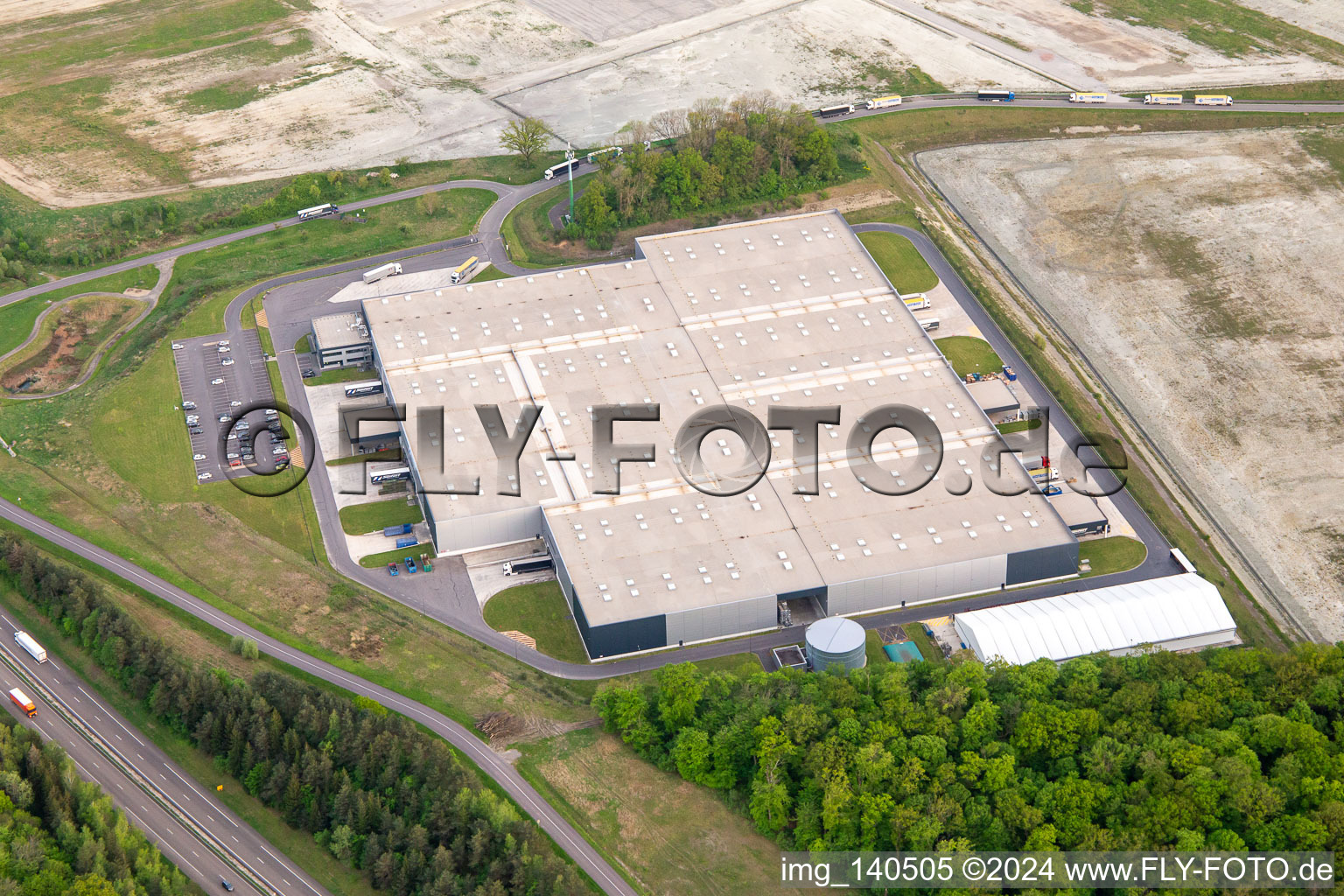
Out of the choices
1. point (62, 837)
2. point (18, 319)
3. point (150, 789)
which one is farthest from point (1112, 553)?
point (18, 319)

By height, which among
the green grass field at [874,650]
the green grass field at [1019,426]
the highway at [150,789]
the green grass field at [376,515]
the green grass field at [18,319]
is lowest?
the highway at [150,789]

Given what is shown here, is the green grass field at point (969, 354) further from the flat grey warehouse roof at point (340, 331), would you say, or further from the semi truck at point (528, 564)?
the flat grey warehouse roof at point (340, 331)

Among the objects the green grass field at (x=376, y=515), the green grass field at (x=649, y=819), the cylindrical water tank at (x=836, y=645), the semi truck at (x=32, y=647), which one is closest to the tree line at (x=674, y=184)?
the green grass field at (x=376, y=515)

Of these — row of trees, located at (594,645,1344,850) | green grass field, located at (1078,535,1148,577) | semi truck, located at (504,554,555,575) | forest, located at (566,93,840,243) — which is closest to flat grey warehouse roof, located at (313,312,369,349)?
forest, located at (566,93,840,243)

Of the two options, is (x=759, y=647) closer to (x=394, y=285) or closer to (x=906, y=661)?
(x=906, y=661)

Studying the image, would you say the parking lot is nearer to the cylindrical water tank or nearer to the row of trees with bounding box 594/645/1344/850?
the row of trees with bounding box 594/645/1344/850

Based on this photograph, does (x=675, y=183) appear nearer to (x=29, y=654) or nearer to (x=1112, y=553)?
(x=1112, y=553)

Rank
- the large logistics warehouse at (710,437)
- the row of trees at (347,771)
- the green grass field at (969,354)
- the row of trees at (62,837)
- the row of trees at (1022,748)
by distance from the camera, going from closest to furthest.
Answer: the row of trees at (62,837), the row of trees at (1022,748), the row of trees at (347,771), the large logistics warehouse at (710,437), the green grass field at (969,354)

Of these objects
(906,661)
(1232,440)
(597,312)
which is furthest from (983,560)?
(597,312)
